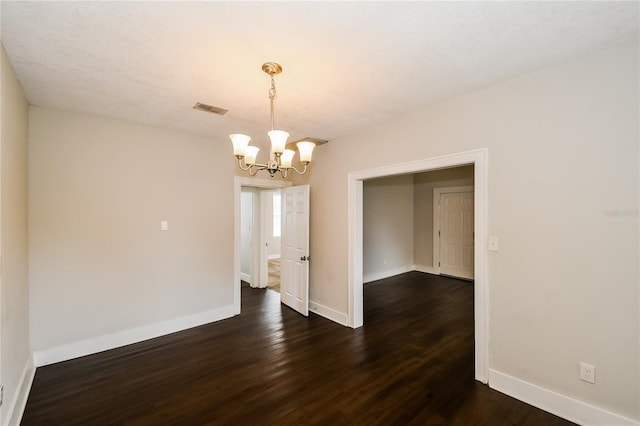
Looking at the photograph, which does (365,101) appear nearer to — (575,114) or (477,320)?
(575,114)

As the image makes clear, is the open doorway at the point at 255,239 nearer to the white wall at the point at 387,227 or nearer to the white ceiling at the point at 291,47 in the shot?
the white wall at the point at 387,227

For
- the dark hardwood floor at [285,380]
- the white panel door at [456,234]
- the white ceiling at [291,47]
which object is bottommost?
the dark hardwood floor at [285,380]

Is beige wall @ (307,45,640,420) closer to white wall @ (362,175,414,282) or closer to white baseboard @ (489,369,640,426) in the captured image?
white baseboard @ (489,369,640,426)

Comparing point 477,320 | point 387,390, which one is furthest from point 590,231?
point 387,390

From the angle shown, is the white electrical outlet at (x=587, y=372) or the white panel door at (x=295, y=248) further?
the white panel door at (x=295, y=248)

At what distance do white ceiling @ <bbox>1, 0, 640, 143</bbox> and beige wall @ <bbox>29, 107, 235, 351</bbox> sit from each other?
0.57 m

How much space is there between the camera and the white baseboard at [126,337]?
290 cm

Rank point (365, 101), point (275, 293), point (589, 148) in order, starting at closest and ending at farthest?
point (589, 148), point (365, 101), point (275, 293)

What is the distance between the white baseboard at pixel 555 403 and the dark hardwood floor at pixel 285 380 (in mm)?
65


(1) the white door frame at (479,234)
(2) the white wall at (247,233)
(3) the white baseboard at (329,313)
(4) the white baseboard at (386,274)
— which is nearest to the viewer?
(1) the white door frame at (479,234)

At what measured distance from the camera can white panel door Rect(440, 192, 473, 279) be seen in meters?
6.26

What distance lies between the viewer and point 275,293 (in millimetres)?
5457

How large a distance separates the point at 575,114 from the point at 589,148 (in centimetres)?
28

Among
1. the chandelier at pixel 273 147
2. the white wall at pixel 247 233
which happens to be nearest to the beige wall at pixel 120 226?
the white wall at pixel 247 233
